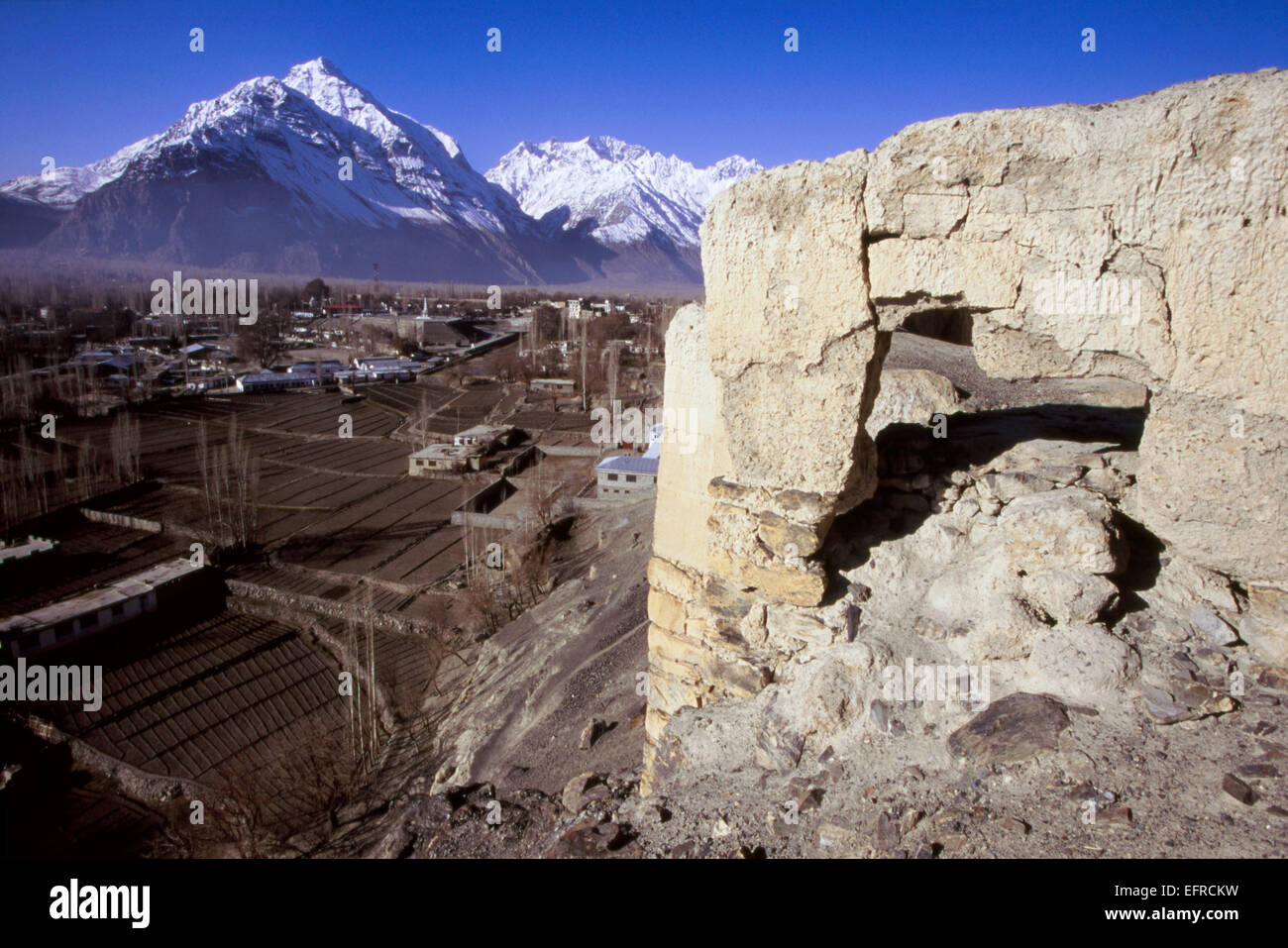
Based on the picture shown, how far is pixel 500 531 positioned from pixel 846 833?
71.0 feet

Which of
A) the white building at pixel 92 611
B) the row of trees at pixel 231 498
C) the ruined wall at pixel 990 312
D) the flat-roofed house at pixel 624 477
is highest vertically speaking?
the ruined wall at pixel 990 312

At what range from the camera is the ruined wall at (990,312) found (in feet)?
12.2

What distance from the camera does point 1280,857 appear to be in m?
3.14

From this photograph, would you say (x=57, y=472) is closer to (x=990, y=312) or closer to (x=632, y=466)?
(x=632, y=466)

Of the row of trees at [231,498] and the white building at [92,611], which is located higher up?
the row of trees at [231,498]

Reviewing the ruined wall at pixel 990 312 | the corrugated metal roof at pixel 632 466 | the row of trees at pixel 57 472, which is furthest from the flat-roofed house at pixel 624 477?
the row of trees at pixel 57 472

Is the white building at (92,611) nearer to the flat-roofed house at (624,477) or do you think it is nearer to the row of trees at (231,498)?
the row of trees at (231,498)

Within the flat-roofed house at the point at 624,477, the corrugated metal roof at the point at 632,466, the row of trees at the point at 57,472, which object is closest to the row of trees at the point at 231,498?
the row of trees at the point at 57,472

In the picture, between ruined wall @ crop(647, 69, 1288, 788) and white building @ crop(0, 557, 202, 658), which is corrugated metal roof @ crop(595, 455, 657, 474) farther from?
ruined wall @ crop(647, 69, 1288, 788)

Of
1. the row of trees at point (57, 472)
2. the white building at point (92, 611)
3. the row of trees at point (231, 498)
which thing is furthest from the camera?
the row of trees at point (57, 472)

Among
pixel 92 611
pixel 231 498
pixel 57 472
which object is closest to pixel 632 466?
pixel 92 611

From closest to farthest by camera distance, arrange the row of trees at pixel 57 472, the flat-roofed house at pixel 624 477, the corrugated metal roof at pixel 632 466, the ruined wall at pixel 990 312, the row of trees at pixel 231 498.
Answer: the ruined wall at pixel 990 312 → the row of trees at pixel 231 498 → the flat-roofed house at pixel 624 477 → the corrugated metal roof at pixel 632 466 → the row of trees at pixel 57 472

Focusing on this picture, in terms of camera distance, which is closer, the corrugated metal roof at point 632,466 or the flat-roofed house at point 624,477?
the flat-roofed house at point 624,477

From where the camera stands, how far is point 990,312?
14.6 feet
